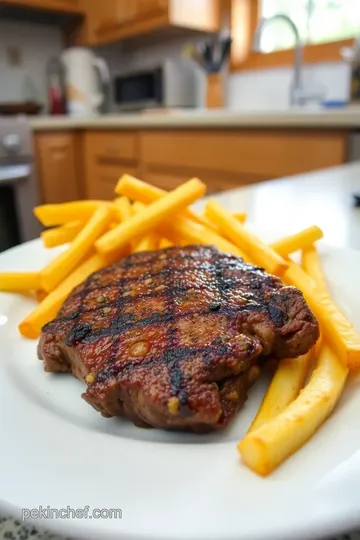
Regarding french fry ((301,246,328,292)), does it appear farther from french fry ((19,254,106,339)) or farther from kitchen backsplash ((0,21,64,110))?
kitchen backsplash ((0,21,64,110))

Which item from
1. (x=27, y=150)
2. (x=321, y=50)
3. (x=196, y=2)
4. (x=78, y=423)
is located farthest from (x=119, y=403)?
(x=196, y=2)

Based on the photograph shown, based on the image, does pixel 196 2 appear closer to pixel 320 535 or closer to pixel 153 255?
pixel 153 255

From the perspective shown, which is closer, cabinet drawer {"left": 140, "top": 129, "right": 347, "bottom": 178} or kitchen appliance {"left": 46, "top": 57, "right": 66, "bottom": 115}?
cabinet drawer {"left": 140, "top": 129, "right": 347, "bottom": 178}

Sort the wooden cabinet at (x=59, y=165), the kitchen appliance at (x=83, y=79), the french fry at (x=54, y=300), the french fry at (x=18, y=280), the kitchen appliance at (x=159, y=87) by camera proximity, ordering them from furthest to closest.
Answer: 1. the kitchen appliance at (x=83, y=79)
2. the kitchen appliance at (x=159, y=87)
3. the wooden cabinet at (x=59, y=165)
4. the french fry at (x=18, y=280)
5. the french fry at (x=54, y=300)

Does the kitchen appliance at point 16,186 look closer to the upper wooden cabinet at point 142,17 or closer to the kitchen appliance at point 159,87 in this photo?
the kitchen appliance at point 159,87

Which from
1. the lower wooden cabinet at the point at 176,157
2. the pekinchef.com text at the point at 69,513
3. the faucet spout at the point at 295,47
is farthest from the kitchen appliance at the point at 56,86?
the pekinchef.com text at the point at 69,513

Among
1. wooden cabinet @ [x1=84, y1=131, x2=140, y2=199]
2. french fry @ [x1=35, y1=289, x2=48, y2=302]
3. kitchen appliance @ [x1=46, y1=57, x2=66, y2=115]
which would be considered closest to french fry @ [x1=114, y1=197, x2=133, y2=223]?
french fry @ [x1=35, y1=289, x2=48, y2=302]
